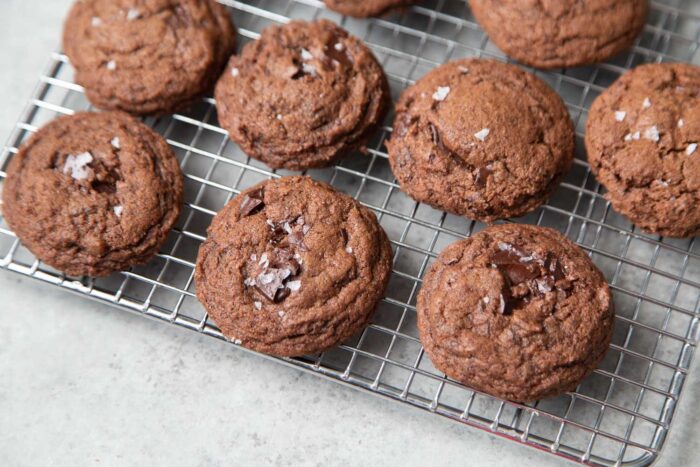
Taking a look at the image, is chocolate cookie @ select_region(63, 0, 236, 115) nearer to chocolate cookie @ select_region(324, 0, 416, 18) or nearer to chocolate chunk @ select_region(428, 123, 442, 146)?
chocolate cookie @ select_region(324, 0, 416, 18)

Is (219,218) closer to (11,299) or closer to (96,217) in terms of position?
(96,217)

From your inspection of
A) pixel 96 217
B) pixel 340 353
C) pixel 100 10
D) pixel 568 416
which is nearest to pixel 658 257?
pixel 568 416

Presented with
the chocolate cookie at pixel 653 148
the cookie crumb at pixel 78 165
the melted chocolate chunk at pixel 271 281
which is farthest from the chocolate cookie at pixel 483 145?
the cookie crumb at pixel 78 165

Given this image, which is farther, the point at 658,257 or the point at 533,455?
the point at 658,257

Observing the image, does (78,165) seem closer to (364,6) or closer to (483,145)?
(364,6)

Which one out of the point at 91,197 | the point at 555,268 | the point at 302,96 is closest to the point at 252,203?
the point at 302,96

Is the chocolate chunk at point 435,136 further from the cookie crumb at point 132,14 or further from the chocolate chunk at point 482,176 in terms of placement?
the cookie crumb at point 132,14
